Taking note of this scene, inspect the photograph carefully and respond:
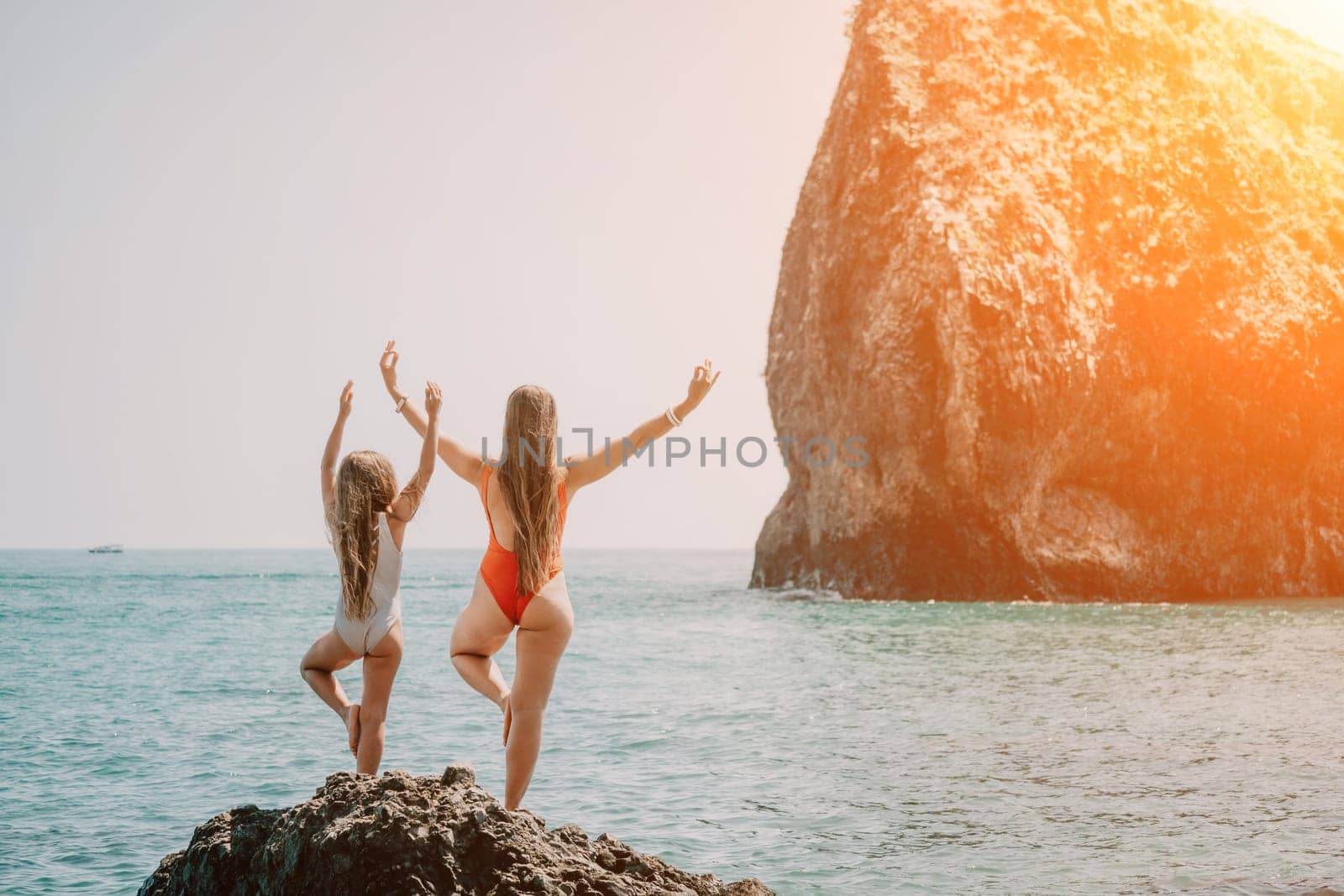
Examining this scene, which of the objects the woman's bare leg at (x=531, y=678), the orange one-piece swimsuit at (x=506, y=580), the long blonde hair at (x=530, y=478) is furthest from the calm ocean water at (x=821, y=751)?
the long blonde hair at (x=530, y=478)

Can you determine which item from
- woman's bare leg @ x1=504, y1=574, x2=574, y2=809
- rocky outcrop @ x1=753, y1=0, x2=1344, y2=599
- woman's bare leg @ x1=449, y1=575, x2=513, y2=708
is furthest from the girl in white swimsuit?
rocky outcrop @ x1=753, y1=0, x2=1344, y2=599

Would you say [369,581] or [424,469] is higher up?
[424,469]

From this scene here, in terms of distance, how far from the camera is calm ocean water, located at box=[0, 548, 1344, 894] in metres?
7.65

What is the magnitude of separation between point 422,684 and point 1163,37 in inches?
1374

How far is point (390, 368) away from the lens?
5.92 m

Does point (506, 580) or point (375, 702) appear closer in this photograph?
point (506, 580)

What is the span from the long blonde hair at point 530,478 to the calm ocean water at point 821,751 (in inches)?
120

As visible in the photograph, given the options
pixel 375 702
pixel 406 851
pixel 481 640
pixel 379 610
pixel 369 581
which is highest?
pixel 369 581

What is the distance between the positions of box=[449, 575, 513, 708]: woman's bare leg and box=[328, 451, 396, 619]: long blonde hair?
1.67ft

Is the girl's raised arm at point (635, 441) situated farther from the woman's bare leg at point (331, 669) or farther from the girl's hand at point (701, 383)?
the woman's bare leg at point (331, 669)

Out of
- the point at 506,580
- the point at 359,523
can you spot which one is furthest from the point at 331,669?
the point at 506,580

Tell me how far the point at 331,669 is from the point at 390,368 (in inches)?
60.1

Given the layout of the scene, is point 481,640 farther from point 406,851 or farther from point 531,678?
point 406,851

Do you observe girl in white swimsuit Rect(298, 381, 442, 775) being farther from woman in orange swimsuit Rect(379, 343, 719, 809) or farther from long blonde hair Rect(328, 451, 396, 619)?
woman in orange swimsuit Rect(379, 343, 719, 809)
